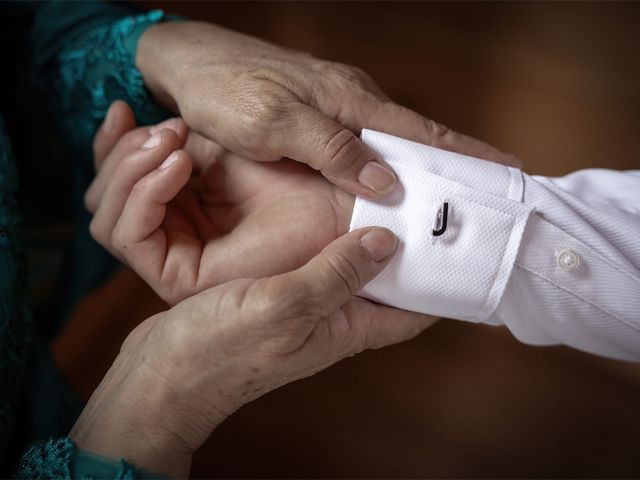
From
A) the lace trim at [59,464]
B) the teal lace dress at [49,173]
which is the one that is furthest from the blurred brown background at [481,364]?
the lace trim at [59,464]

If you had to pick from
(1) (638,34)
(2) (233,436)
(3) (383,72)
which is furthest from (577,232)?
(1) (638,34)

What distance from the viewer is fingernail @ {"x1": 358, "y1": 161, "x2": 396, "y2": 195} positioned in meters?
0.62

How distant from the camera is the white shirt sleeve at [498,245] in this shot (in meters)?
0.63

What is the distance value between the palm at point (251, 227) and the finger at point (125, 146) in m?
0.06

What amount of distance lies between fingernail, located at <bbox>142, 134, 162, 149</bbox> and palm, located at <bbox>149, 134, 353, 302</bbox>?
0.09m

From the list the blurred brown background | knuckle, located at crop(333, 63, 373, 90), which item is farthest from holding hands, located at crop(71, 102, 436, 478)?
the blurred brown background

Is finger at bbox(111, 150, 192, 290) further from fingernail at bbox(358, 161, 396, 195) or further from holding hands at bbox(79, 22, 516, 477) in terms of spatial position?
fingernail at bbox(358, 161, 396, 195)

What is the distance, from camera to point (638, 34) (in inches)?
56.2

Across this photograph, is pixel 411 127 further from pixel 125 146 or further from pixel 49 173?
pixel 49 173

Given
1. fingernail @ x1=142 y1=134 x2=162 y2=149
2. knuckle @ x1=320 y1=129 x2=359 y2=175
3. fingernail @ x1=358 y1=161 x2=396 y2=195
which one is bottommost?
fingernail @ x1=142 y1=134 x2=162 y2=149

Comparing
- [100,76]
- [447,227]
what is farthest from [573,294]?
[100,76]

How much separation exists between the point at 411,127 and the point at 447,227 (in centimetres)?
14

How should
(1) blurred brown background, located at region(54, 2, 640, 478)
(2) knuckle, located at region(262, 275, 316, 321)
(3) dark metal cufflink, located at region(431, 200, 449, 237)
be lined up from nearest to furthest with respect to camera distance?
(2) knuckle, located at region(262, 275, 316, 321) < (3) dark metal cufflink, located at region(431, 200, 449, 237) < (1) blurred brown background, located at region(54, 2, 640, 478)

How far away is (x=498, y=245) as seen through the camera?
0.63 meters
